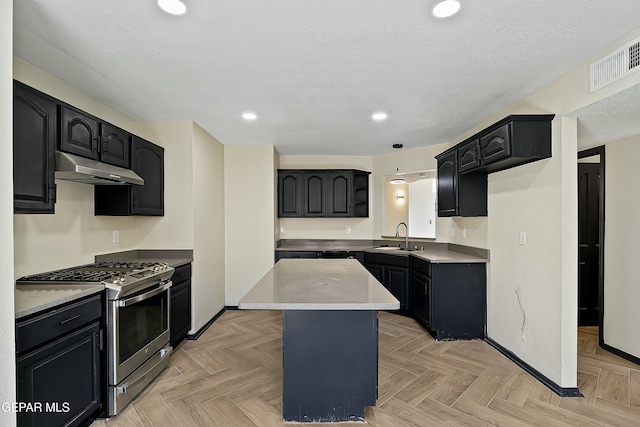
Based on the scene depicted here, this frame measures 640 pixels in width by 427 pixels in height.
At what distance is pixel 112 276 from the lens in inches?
91.0

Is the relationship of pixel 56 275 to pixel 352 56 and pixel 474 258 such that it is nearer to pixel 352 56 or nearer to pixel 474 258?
pixel 352 56

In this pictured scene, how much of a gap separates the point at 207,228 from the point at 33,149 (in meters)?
2.16

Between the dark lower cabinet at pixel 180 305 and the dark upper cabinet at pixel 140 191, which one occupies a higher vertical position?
the dark upper cabinet at pixel 140 191

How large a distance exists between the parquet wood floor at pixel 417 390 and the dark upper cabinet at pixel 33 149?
5.01 ft

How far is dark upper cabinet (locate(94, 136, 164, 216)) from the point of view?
9.92ft

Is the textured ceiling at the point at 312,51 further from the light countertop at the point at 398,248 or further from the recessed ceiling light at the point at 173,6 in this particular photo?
the light countertop at the point at 398,248

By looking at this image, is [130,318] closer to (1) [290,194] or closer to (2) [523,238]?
(1) [290,194]

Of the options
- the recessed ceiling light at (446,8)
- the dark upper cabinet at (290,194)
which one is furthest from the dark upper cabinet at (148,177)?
the recessed ceiling light at (446,8)

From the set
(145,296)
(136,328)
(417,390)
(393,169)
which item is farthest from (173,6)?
(393,169)

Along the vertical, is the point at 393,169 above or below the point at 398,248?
above

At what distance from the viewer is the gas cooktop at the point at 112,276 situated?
2166 millimetres

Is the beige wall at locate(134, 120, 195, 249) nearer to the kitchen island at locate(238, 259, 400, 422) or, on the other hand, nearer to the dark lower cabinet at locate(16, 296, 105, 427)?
the dark lower cabinet at locate(16, 296, 105, 427)

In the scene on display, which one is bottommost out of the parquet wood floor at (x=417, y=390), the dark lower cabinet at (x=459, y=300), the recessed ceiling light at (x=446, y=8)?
the parquet wood floor at (x=417, y=390)

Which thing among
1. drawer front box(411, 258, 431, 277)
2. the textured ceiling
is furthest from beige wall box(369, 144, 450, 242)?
the textured ceiling
